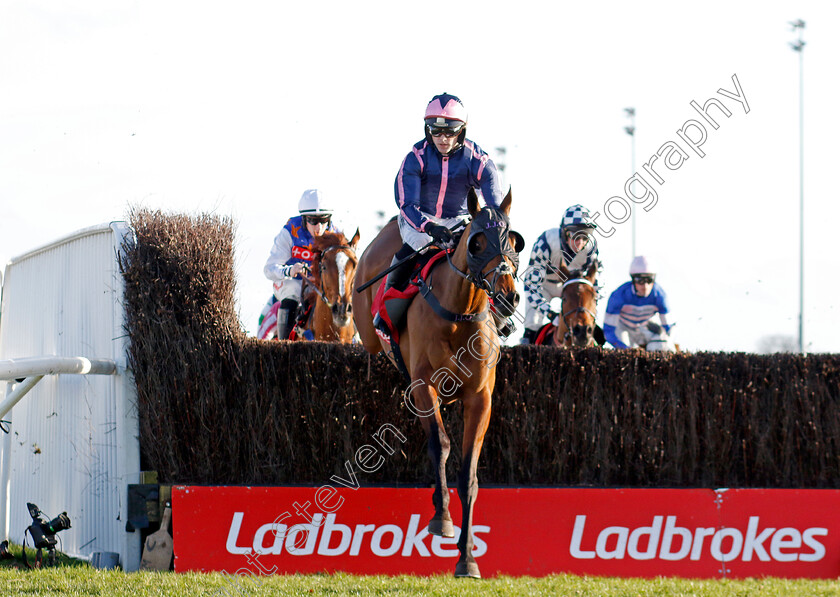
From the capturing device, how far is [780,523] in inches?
273

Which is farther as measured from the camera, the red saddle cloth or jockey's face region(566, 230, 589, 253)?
jockey's face region(566, 230, 589, 253)

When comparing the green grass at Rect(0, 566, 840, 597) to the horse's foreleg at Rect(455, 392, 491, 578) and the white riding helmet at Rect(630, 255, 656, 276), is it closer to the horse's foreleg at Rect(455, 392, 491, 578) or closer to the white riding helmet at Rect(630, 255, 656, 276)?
the horse's foreleg at Rect(455, 392, 491, 578)

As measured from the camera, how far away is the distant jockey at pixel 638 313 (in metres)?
Result: 11.7

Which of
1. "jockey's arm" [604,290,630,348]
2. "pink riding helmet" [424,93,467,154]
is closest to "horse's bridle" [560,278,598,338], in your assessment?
"jockey's arm" [604,290,630,348]

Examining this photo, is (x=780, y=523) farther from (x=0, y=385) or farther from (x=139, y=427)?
(x=0, y=385)

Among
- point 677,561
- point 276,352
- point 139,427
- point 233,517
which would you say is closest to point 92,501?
point 139,427

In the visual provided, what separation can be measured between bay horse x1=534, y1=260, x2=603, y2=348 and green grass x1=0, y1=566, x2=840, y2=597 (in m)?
3.16

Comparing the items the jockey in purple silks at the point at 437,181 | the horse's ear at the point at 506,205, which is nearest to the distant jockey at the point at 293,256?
the jockey in purple silks at the point at 437,181

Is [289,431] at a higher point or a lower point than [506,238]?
lower

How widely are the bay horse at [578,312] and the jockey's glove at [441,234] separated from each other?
3.16 m

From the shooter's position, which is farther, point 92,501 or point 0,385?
point 0,385

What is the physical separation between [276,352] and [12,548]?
2627 mm

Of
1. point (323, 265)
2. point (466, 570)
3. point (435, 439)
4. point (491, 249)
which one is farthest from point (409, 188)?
point (323, 265)

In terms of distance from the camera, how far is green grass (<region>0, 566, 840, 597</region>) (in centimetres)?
528
